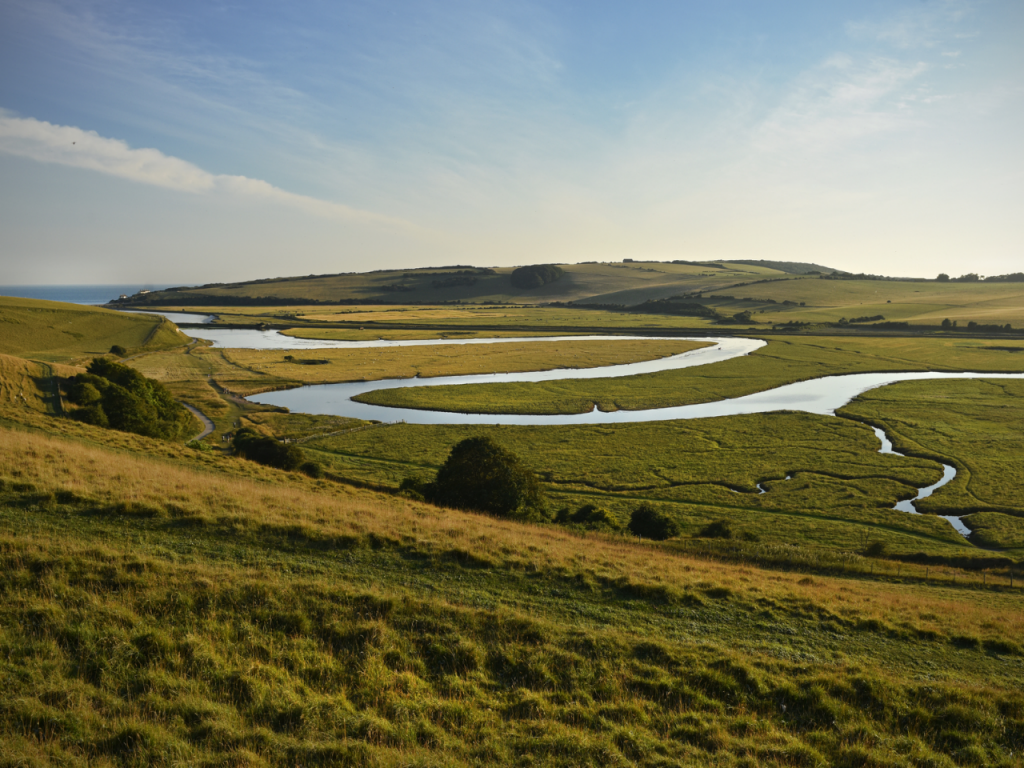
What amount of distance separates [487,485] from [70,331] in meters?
105

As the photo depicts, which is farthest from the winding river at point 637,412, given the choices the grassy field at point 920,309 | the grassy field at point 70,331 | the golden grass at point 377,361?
the grassy field at point 920,309

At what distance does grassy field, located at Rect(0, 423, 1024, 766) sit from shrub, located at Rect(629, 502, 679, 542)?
35.4 ft

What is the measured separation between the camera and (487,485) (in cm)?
2966

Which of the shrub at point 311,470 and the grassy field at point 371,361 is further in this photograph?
the grassy field at point 371,361

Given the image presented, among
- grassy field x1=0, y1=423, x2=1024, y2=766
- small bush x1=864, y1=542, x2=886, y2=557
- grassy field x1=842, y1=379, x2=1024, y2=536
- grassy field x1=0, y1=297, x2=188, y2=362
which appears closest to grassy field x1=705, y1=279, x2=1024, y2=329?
grassy field x1=842, y1=379, x2=1024, y2=536

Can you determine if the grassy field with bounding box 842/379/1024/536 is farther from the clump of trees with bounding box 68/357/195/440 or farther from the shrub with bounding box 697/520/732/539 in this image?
the clump of trees with bounding box 68/357/195/440

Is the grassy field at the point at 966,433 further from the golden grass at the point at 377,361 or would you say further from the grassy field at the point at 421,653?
the golden grass at the point at 377,361

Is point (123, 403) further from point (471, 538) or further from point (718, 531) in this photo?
point (718, 531)

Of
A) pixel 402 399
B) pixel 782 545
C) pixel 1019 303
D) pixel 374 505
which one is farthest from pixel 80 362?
pixel 1019 303

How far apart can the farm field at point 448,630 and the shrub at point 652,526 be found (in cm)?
123

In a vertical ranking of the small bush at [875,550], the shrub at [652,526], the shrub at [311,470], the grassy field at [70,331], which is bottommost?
the small bush at [875,550]

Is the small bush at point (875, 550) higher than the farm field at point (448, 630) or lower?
lower

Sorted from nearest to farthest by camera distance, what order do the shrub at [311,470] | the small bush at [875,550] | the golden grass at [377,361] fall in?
the small bush at [875,550], the shrub at [311,470], the golden grass at [377,361]

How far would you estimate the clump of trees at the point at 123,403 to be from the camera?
38.1 meters
